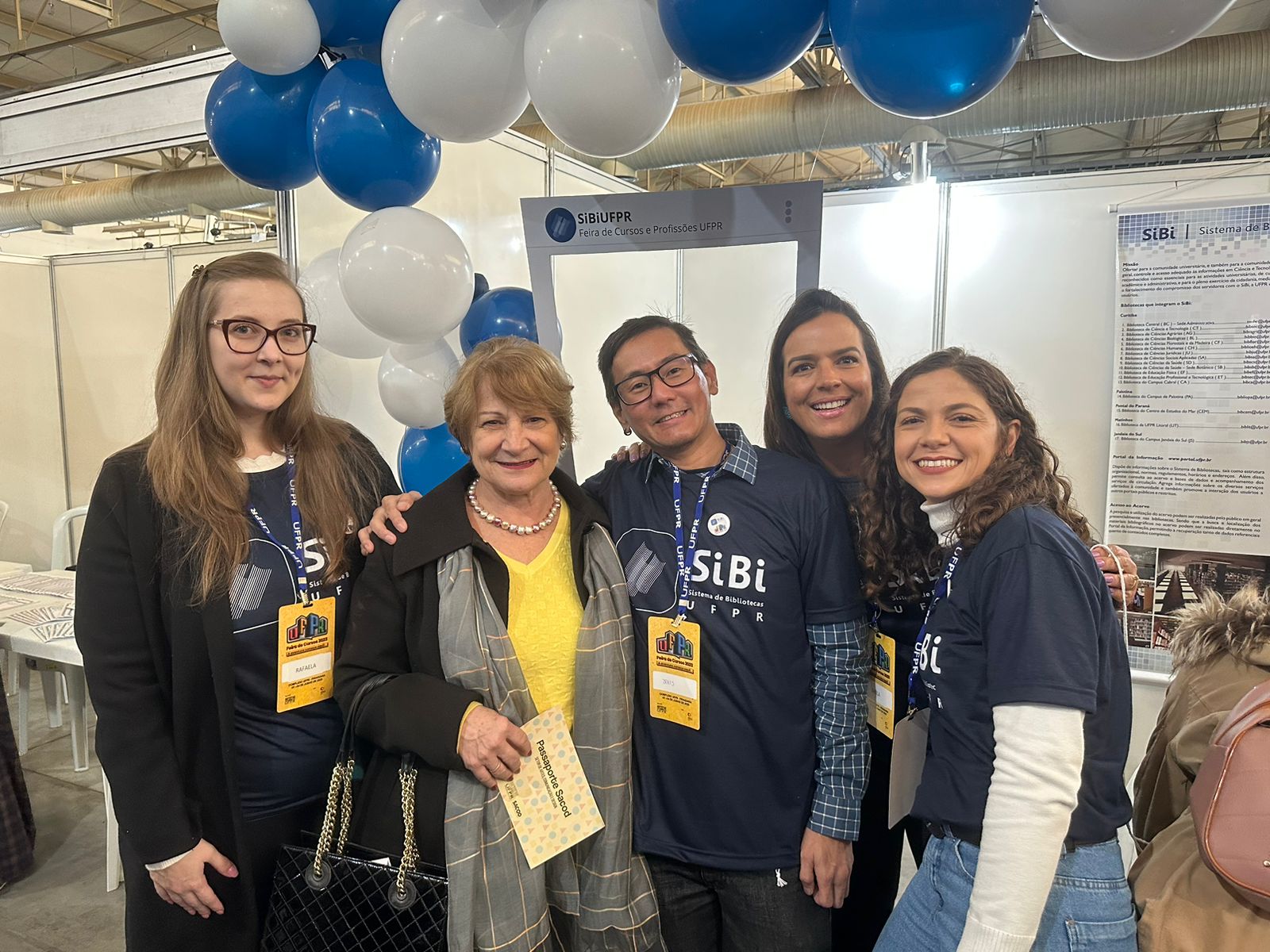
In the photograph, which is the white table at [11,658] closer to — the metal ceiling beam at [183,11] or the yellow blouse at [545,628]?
the yellow blouse at [545,628]

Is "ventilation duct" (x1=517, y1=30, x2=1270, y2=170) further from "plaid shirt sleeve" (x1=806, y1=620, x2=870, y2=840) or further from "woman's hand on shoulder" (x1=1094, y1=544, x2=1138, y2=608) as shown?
"plaid shirt sleeve" (x1=806, y1=620, x2=870, y2=840)

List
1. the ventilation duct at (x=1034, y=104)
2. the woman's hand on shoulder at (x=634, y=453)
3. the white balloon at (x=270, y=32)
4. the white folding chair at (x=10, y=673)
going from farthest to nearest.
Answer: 1. the white folding chair at (x=10, y=673)
2. the ventilation duct at (x=1034, y=104)
3. the white balloon at (x=270, y=32)
4. the woman's hand on shoulder at (x=634, y=453)

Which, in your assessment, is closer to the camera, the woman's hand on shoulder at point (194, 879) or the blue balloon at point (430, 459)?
the woman's hand on shoulder at point (194, 879)

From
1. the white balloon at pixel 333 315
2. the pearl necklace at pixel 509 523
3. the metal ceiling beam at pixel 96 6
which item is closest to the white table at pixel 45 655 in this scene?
the white balloon at pixel 333 315

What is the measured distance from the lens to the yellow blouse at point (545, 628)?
1.33 meters

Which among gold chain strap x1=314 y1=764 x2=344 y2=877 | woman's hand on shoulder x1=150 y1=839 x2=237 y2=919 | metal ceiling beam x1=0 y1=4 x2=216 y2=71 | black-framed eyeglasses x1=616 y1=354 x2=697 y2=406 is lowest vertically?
woman's hand on shoulder x1=150 y1=839 x2=237 y2=919

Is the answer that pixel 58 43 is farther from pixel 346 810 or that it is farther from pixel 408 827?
pixel 408 827

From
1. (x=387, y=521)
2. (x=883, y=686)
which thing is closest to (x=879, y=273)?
(x=883, y=686)

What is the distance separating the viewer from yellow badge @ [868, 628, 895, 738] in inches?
54.2

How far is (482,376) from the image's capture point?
4.37ft

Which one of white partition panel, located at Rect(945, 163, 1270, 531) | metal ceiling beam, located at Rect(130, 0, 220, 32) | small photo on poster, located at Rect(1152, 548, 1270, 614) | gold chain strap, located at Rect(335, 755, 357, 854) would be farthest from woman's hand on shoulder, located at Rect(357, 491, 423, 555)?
metal ceiling beam, located at Rect(130, 0, 220, 32)

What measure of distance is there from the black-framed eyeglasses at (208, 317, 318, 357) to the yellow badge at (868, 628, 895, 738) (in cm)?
117

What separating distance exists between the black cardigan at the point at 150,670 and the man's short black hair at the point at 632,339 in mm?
759

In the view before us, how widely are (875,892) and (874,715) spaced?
0.46 m
